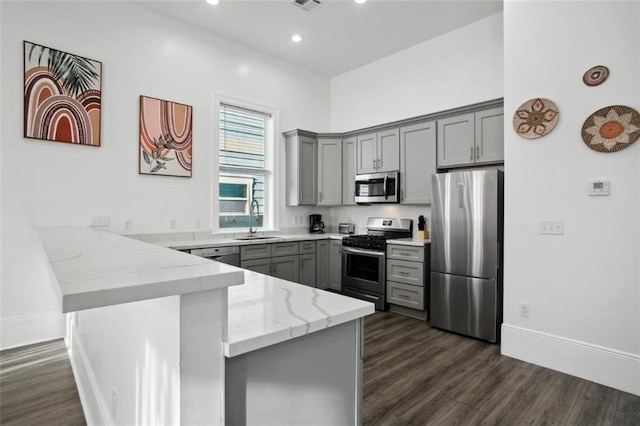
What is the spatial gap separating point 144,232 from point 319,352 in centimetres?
314

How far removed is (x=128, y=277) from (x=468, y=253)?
3.17m

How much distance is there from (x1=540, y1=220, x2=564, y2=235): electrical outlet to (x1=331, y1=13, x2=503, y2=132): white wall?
6.15 feet

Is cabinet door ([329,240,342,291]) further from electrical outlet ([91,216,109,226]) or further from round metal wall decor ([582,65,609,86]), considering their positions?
round metal wall decor ([582,65,609,86])

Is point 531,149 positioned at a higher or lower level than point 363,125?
lower

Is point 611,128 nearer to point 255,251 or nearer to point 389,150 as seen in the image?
point 389,150

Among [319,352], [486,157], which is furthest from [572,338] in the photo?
[319,352]

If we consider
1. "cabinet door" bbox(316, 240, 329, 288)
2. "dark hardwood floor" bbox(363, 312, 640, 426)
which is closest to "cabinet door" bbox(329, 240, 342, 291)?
"cabinet door" bbox(316, 240, 329, 288)

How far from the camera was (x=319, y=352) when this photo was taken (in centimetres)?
118

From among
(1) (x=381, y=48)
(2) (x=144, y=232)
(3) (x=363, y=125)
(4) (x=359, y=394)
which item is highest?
(1) (x=381, y=48)

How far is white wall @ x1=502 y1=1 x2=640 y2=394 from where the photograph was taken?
94.1 inches

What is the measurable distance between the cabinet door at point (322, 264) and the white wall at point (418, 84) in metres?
0.76

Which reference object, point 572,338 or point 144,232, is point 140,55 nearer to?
point 144,232

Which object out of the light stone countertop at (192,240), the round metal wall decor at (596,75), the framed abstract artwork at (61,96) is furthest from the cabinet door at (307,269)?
the round metal wall decor at (596,75)

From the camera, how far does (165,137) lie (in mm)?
3824
